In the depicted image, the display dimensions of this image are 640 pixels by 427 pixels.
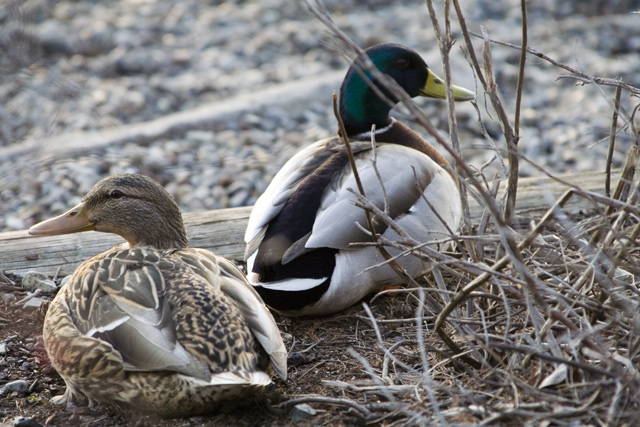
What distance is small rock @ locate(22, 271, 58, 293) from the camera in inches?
160

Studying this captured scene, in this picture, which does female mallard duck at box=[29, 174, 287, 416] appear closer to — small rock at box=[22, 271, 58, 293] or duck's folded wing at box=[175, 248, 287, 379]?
duck's folded wing at box=[175, 248, 287, 379]

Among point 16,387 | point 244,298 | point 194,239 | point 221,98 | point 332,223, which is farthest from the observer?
point 221,98

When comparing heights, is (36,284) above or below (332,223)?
below

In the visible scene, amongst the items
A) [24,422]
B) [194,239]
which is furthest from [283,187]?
[24,422]

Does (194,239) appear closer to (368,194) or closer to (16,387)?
(368,194)

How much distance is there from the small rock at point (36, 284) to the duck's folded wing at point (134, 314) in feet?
3.28

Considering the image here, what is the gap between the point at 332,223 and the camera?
12.5 ft

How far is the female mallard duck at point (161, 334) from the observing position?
2717 mm

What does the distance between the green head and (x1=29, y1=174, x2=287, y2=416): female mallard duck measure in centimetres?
172

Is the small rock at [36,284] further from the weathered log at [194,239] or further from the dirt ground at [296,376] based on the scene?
the weathered log at [194,239]

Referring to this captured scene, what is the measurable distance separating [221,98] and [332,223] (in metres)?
4.39

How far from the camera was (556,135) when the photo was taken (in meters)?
7.39

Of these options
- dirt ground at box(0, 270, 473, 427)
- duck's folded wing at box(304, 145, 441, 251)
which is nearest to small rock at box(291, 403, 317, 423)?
dirt ground at box(0, 270, 473, 427)

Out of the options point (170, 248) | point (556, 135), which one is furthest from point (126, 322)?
point (556, 135)
